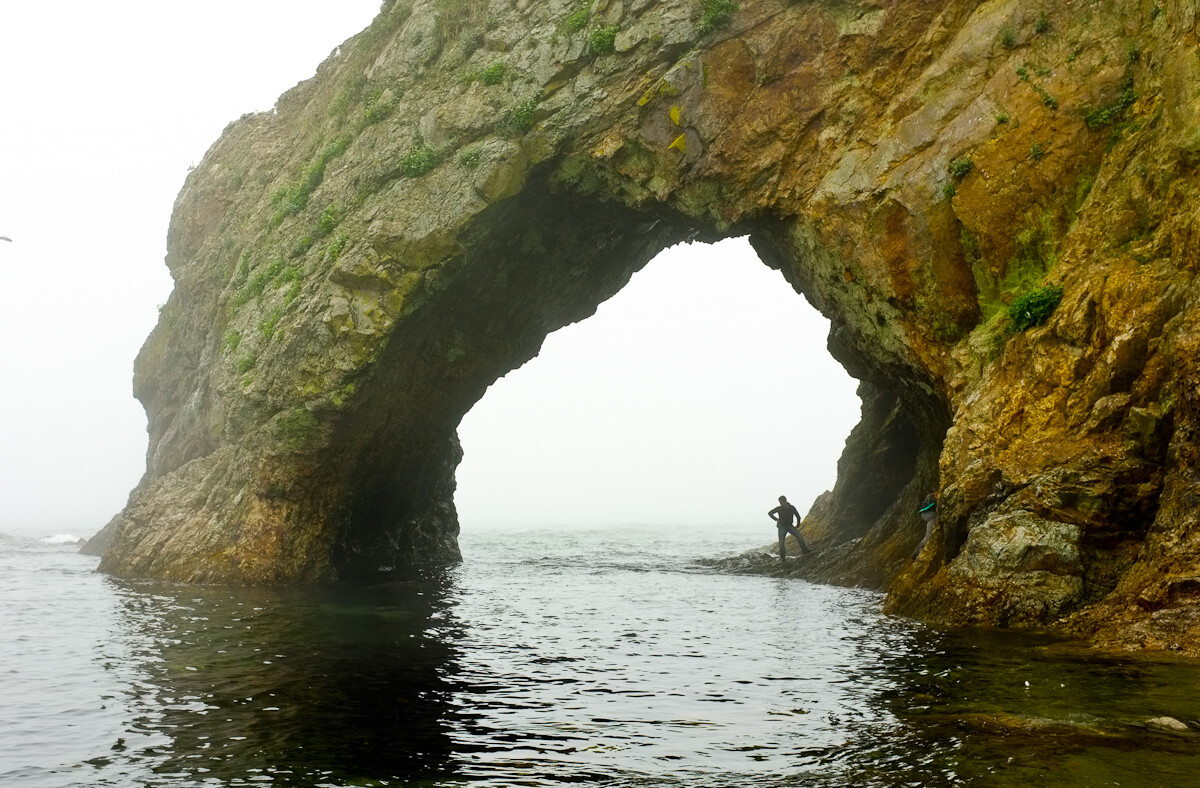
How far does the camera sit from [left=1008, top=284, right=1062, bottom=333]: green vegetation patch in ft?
53.7

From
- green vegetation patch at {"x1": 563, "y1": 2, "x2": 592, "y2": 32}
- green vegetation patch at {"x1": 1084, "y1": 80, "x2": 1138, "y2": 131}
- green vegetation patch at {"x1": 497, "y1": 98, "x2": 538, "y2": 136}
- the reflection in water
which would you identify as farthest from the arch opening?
the reflection in water

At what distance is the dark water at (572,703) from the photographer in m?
7.49

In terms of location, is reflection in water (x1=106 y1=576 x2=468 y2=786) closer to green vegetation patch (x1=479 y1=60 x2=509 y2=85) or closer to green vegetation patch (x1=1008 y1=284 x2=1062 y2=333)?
green vegetation patch (x1=1008 y1=284 x2=1062 y2=333)

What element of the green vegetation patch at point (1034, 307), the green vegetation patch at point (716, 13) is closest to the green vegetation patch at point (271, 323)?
the green vegetation patch at point (716, 13)

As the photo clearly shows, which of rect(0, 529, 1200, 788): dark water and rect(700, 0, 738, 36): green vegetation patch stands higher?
rect(700, 0, 738, 36): green vegetation patch

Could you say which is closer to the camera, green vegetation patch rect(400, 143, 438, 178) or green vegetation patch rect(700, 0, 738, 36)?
green vegetation patch rect(700, 0, 738, 36)

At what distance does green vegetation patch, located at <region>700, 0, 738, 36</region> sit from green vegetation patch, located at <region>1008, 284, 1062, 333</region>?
10885 millimetres

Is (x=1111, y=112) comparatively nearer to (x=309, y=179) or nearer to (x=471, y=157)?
(x=471, y=157)

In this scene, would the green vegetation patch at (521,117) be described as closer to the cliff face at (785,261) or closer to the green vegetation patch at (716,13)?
the cliff face at (785,261)

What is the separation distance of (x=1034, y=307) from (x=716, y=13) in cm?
1141

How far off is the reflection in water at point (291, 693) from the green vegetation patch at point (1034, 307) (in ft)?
40.0

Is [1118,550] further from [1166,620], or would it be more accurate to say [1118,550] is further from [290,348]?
[290,348]

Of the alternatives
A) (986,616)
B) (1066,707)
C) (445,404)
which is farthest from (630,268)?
(1066,707)

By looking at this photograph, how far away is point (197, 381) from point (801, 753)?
32.4 meters
